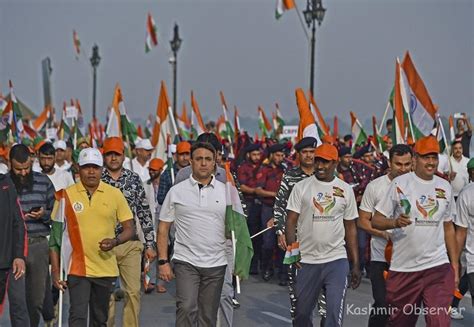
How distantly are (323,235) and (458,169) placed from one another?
8175mm

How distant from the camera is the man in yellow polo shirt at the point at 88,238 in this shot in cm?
727

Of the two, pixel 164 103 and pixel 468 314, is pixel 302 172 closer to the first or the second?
pixel 468 314

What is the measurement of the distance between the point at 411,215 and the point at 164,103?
9.74 m

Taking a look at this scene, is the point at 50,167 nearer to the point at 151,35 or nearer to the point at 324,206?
the point at 324,206

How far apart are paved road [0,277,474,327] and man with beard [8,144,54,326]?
145 cm

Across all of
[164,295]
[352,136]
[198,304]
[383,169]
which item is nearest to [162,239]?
[198,304]

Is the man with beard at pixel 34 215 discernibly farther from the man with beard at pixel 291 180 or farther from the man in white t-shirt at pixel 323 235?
the man in white t-shirt at pixel 323 235

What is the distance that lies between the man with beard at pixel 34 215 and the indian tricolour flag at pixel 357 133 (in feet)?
37.8

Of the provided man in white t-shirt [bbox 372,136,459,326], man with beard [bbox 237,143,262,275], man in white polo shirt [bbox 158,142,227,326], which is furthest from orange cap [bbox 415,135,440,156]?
man with beard [bbox 237,143,262,275]

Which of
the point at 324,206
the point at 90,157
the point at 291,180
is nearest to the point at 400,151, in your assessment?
the point at 291,180

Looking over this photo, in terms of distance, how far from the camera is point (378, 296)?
27.0ft

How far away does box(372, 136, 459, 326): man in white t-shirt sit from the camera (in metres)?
7.27

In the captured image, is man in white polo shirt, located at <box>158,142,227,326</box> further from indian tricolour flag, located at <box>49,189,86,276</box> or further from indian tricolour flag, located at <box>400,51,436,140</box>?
indian tricolour flag, located at <box>400,51,436,140</box>

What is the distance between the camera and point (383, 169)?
13.2 m
